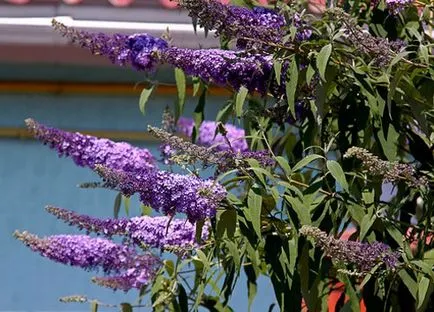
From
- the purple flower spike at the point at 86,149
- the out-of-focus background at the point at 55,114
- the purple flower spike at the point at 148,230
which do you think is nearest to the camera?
the purple flower spike at the point at 148,230

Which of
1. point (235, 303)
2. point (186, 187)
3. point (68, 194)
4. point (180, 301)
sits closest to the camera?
point (186, 187)

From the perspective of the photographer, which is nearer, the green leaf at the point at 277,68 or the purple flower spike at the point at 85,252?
the green leaf at the point at 277,68

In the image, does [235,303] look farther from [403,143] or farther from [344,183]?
[344,183]

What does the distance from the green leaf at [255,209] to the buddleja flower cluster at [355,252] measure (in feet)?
0.38

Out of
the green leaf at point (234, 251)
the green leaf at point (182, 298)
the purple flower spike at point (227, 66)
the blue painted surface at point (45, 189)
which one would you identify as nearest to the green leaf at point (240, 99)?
the purple flower spike at point (227, 66)

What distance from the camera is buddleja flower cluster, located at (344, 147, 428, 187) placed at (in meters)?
2.51

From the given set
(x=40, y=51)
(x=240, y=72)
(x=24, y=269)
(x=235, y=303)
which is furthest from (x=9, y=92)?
(x=240, y=72)

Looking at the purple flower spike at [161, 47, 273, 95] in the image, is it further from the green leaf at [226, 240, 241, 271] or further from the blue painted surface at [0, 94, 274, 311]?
the blue painted surface at [0, 94, 274, 311]

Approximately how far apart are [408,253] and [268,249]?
0.33 meters

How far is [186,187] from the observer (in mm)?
2588

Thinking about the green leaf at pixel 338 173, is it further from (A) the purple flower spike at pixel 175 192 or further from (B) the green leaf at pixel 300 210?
(A) the purple flower spike at pixel 175 192

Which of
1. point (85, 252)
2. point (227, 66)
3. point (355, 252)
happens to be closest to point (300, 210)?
point (355, 252)

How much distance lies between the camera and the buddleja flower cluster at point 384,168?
251 centimetres

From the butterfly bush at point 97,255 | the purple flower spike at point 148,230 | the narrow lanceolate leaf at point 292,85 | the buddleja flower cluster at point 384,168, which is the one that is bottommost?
the butterfly bush at point 97,255
